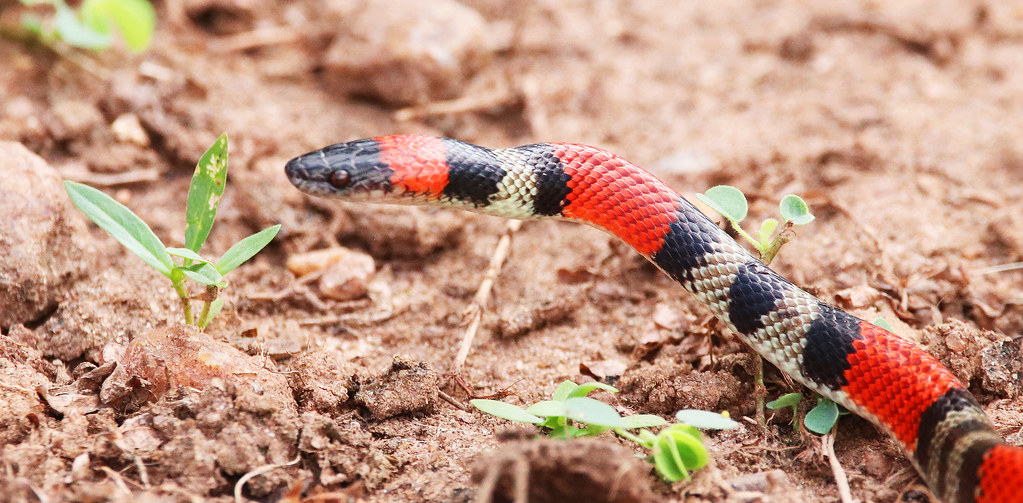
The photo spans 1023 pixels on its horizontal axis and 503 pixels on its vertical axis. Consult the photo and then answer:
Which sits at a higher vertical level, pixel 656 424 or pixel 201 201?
pixel 201 201

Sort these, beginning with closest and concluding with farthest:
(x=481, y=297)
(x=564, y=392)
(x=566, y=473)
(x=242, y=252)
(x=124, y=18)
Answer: (x=566, y=473) → (x=564, y=392) → (x=242, y=252) → (x=481, y=297) → (x=124, y=18)

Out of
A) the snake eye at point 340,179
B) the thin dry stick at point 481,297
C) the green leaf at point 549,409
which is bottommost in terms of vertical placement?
the thin dry stick at point 481,297

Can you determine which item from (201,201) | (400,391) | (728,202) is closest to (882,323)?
(728,202)

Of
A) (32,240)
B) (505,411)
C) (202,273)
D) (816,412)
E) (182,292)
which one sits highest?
(32,240)

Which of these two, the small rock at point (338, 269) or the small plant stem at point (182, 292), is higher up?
the small plant stem at point (182, 292)

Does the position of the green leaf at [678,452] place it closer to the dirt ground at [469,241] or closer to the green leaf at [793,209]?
the dirt ground at [469,241]

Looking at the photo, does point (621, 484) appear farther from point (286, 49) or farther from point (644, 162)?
point (286, 49)

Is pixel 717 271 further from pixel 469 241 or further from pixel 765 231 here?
pixel 469 241

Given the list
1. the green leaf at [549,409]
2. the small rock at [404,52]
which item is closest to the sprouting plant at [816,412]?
the green leaf at [549,409]
